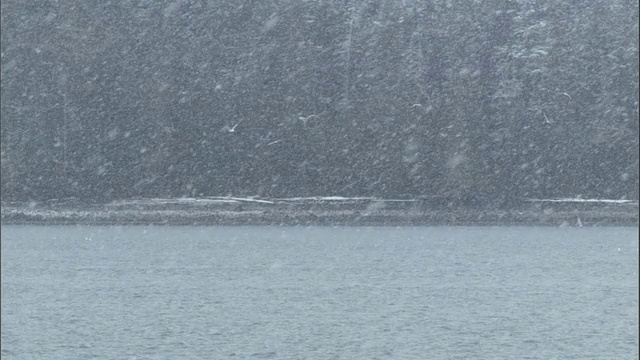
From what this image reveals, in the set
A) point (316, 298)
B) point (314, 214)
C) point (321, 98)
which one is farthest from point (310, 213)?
point (316, 298)

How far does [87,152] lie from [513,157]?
1339 cm

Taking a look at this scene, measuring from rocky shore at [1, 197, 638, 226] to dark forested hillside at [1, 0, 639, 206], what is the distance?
138 centimetres

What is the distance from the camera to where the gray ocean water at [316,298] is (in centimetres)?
1122

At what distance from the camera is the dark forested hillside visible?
3681 cm

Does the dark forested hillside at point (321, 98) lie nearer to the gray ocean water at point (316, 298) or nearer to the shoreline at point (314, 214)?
the shoreline at point (314, 214)

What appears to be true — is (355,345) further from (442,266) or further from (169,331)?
(442,266)

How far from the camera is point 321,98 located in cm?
3847

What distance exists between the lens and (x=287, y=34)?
3853 centimetres

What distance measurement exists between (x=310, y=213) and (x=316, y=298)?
1891cm

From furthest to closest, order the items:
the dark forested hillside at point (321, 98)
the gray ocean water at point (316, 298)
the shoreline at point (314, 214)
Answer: the dark forested hillside at point (321, 98)
the shoreline at point (314, 214)
the gray ocean water at point (316, 298)

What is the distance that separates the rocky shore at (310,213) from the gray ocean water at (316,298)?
222 inches

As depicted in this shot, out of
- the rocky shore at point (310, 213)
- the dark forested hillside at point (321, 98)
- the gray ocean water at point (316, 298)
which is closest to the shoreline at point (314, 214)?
the rocky shore at point (310, 213)

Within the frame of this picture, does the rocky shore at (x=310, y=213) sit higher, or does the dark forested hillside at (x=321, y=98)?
the dark forested hillside at (x=321, y=98)

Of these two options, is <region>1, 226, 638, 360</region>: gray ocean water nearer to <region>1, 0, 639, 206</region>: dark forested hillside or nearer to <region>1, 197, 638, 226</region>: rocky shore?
<region>1, 197, 638, 226</region>: rocky shore
